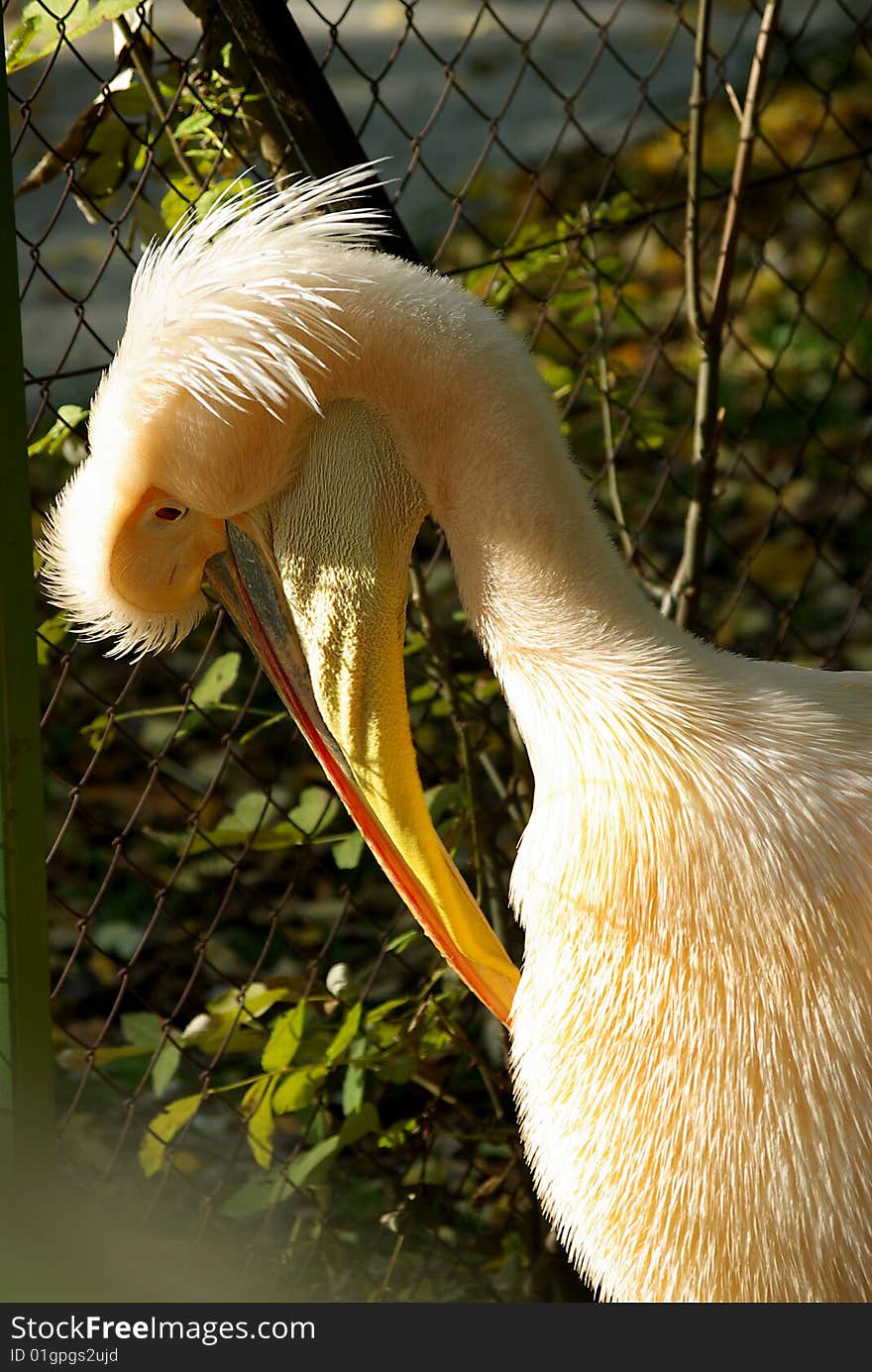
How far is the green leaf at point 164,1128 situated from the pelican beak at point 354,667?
708mm

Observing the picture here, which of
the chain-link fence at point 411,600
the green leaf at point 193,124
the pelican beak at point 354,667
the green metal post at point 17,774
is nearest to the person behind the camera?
the green metal post at point 17,774

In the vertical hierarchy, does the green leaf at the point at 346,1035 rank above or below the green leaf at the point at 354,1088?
above

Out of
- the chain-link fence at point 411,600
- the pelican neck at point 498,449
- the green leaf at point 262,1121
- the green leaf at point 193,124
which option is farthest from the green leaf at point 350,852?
the green leaf at point 193,124

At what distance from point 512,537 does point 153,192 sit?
2.85 m

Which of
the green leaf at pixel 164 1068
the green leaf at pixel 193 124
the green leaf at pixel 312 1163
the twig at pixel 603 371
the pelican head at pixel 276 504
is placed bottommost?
the green leaf at pixel 312 1163

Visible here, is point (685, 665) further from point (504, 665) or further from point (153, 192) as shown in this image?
point (153, 192)

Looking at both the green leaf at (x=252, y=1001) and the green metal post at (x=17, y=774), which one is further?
the green leaf at (x=252, y=1001)

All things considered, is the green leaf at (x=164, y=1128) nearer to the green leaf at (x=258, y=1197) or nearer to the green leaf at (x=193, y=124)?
the green leaf at (x=258, y=1197)

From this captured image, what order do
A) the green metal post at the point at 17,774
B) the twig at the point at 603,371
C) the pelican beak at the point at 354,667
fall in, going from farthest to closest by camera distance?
1. the twig at the point at 603,371
2. the pelican beak at the point at 354,667
3. the green metal post at the point at 17,774

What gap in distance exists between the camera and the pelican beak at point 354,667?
60.4 inches

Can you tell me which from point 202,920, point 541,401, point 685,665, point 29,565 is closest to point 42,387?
point 29,565

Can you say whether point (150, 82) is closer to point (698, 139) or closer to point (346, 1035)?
point (698, 139)

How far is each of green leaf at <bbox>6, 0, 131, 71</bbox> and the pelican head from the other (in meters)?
0.42
